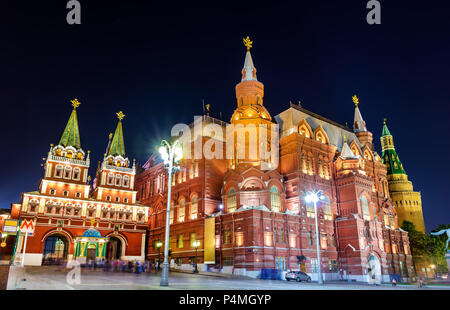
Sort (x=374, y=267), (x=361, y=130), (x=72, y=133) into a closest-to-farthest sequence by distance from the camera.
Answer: (x=374, y=267), (x=72, y=133), (x=361, y=130)

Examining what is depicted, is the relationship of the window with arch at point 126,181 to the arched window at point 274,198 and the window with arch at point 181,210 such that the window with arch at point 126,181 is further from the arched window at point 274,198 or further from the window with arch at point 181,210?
the arched window at point 274,198

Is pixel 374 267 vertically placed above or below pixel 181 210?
below

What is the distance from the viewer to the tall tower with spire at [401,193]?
88.9m

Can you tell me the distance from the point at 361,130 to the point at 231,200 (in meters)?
38.9

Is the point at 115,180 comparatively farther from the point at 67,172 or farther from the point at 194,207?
the point at 194,207

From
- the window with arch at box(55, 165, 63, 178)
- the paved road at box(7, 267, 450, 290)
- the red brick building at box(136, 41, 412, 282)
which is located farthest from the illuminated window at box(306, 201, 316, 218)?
the window with arch at box(55, 165, 63, 178)

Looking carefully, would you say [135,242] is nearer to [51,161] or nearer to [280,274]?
→ [51,161]

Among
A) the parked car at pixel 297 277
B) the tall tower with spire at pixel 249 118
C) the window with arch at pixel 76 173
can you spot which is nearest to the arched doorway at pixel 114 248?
the window with arch at pixel 76 173

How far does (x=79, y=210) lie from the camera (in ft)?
193

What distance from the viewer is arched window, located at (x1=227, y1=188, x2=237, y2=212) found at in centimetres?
5025

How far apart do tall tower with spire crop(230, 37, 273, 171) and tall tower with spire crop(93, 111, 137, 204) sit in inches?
900

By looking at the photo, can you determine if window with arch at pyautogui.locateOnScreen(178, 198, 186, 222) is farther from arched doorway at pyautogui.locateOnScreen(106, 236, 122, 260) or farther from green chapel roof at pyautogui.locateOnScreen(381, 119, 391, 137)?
green chapel roof at pyautogui.locateOnScreen(381, 119, 391, 137)

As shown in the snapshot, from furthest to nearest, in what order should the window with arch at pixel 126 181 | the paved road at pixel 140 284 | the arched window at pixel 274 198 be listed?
1. the window with arch at pixel 126 181
2. the arched window at pixel 274 198
3. the paved road at pixel 140 284

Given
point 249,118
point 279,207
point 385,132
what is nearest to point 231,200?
point 279,207
